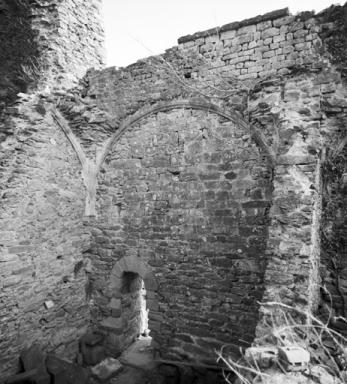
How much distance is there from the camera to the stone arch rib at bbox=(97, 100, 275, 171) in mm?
4180

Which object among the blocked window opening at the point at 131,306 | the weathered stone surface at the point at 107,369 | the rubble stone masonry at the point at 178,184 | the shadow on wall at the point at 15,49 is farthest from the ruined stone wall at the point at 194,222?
the shadow on wall at the point at 15,49

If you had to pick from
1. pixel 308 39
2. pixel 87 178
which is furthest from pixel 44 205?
pixel 308 39

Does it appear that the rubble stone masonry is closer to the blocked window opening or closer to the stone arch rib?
the stone arch rib

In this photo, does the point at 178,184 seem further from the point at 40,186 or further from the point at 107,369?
the point at 107,369

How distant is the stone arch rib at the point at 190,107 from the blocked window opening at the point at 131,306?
2149 mm

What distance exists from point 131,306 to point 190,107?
3.72 m

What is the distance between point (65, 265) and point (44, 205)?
3.74 feet

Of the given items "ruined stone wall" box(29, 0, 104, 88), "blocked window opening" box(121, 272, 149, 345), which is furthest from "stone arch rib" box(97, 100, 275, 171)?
"blocked window opening" box(121, 272, 149, 345)

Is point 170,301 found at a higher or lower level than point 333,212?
lower

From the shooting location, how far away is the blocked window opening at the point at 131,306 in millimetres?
5430

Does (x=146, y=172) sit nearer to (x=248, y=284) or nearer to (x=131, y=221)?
(x=131, y=221)

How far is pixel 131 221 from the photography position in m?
5.20

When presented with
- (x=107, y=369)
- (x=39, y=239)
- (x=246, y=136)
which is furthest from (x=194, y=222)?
(x=107, y=369)

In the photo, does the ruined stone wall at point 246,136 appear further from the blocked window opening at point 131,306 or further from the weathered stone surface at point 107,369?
the weathered stone surface at point 107,369
